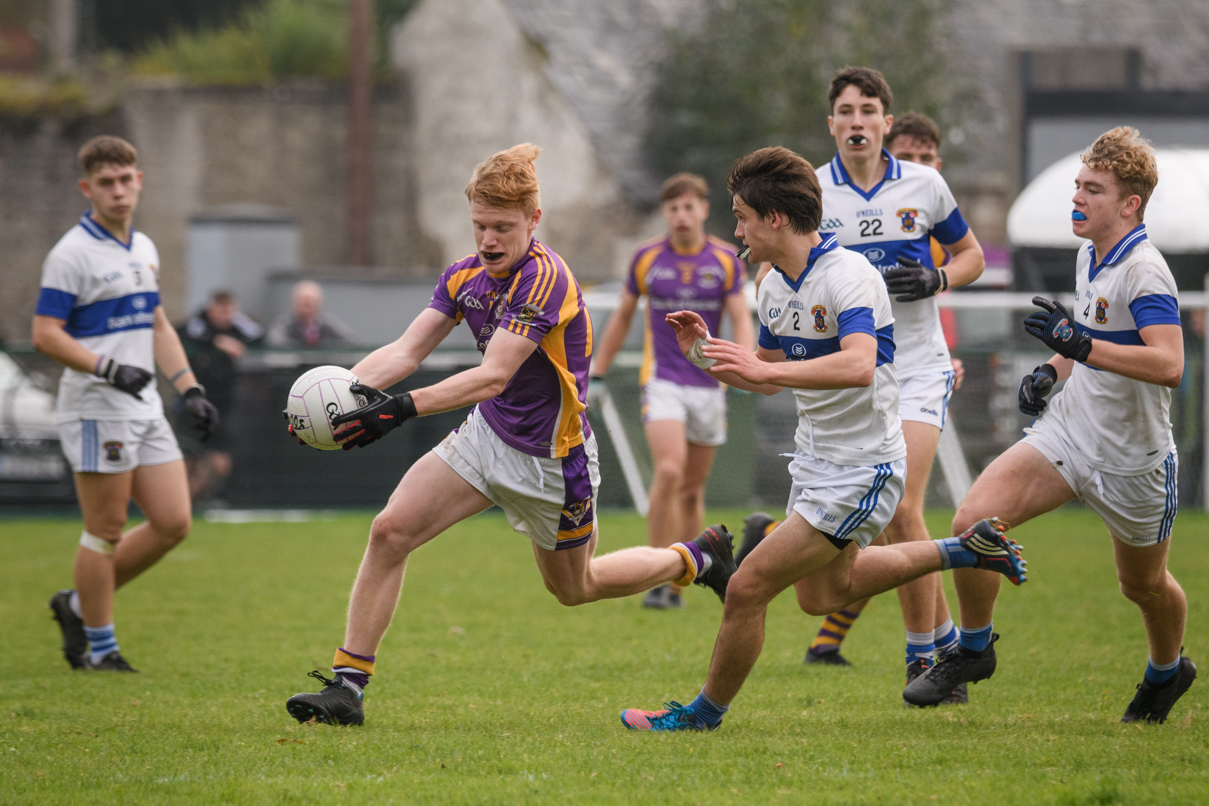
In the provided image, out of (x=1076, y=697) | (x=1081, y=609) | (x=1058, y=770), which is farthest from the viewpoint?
(x=1081, y=609)

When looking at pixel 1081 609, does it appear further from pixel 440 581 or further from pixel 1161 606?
pixel 440 581

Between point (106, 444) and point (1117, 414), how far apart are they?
4660 mm

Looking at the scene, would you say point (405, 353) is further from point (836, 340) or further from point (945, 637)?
point (945, 637)

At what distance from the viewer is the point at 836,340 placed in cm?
481

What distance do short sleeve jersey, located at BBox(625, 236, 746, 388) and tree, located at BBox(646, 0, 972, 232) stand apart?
13.6m

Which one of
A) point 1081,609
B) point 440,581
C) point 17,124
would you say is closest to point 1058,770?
point 1081,609

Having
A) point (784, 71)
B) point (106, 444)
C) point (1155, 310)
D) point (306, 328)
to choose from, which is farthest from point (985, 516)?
point (784, 71)

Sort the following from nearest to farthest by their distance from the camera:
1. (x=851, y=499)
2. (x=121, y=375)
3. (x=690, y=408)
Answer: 1. (x=851, y=499)
2. (x=121, y=375)
3. (x=690, y=408)

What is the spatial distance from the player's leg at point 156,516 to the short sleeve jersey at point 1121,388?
4267 millimetres

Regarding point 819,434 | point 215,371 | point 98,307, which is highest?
point 98,307

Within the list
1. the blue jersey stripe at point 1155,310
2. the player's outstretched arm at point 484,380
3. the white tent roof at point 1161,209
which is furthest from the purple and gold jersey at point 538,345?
the white tent roof at point 1161,209

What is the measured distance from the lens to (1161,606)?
5246 mm

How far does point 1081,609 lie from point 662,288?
328 centimetres

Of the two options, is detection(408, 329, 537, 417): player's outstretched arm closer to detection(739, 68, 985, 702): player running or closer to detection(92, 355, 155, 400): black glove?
detection(739, 68, 985, 702): player running
